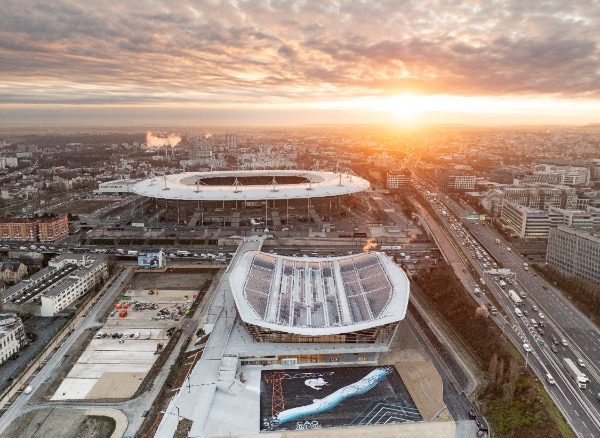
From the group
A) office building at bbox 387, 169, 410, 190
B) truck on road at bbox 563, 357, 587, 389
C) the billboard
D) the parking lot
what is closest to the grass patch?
truck on road at bbox 563, 357, 587, 389

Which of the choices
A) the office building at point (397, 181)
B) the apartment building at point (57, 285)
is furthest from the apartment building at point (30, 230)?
the office building at point (397, 181)

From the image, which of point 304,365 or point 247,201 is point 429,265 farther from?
point 247,201

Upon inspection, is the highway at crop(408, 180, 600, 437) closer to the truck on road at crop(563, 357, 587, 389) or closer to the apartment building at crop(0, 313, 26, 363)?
the truck on road at crop(563, 357, 587, 389)

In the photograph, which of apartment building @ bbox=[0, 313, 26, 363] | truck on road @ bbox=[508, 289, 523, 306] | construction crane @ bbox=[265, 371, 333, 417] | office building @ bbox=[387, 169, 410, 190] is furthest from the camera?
office building @ bbox=[387, 169, 410, 190]

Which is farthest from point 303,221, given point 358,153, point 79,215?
point 358,153

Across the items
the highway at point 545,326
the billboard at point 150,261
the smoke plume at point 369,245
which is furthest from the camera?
the smoke plume at point 369,245

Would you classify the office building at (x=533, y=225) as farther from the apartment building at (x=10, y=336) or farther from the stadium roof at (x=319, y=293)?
the apartment building at (x=10, y=336)
